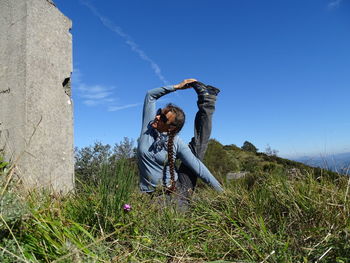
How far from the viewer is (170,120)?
9.89 ft

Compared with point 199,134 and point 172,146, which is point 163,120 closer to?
point 172,146

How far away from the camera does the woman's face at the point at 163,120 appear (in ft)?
9.89

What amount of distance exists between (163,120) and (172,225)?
4.37ft

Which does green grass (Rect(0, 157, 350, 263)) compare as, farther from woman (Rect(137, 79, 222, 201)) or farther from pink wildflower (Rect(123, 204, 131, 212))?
woman (Rect(137, 79, 222, 201))

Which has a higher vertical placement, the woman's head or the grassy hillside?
the woman's head

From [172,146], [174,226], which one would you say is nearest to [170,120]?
[172,146]

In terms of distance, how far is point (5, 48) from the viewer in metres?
3.11

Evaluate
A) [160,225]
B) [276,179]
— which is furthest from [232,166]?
[160,225]

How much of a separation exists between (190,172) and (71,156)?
1338 millimetres

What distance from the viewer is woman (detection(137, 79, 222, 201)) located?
2.95 m

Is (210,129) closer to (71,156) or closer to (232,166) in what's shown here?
(71,156)

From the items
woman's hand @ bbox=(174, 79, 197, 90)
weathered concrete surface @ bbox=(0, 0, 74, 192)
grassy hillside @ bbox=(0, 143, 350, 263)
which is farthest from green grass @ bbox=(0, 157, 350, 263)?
woman's hand @ bbox=(174, 79, 197, 90)

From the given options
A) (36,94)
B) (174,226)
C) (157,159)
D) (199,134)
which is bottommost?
Result: (174,226)

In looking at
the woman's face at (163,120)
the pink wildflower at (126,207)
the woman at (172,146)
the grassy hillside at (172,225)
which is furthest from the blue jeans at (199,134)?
the pink wildflower at (126,207)
